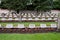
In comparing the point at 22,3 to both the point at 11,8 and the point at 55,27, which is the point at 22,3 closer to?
the point at 11,8

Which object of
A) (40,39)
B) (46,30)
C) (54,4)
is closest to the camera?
(40,39)

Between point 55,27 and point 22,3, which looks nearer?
point 55,27

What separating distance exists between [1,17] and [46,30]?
4615 mm

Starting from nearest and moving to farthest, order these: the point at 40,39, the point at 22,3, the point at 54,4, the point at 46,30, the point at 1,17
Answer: the point at 40,39, the point at 46,30, the point at 1,17, the point at 22,3, the point at 54,4

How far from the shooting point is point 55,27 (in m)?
11.1

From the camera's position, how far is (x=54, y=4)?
85.5 ft

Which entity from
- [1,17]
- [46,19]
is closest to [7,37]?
[1,17]

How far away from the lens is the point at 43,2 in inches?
973

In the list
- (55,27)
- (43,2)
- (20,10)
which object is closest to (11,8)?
(20,10)

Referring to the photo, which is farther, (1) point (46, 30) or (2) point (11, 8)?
(2) point (11, 8)

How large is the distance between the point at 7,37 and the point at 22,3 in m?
14.8

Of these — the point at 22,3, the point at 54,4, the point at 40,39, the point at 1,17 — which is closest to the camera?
the point at 40,39

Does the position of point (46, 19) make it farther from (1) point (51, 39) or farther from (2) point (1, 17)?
(1) point (51, 39)

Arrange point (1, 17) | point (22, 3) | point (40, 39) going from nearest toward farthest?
point (40, 39)
point (1, 17)
point (22, 3)
